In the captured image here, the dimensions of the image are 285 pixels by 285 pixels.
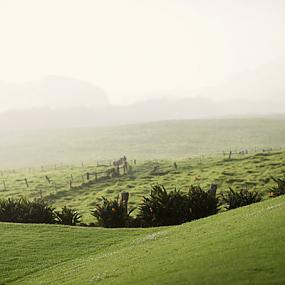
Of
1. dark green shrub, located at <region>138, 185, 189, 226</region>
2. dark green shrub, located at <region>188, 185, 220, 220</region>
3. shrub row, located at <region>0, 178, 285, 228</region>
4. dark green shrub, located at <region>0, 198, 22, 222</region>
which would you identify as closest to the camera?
dark green shrub, located at <region>138, 185, 189, 226</region>

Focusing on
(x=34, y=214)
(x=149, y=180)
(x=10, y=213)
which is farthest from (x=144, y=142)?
(x=34, y=214)

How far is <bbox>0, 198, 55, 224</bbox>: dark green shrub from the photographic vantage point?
28.8 m

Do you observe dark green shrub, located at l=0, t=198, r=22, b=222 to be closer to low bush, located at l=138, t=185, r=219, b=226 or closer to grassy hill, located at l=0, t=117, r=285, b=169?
low bush, located at l=138, t=185, r=219, b=226

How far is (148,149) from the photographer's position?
124750 millimetres

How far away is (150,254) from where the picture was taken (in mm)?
15352

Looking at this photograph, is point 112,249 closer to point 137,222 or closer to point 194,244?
point 194,244

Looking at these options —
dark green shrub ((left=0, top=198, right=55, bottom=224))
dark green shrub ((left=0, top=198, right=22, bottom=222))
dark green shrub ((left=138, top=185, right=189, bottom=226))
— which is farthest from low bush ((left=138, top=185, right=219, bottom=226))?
dark green shrub ((left=0, top=198, right=22, bottom=222))

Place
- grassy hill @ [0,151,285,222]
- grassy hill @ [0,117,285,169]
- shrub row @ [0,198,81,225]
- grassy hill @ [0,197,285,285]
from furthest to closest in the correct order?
grassy hill @ [0,117,285,169]
grassy hill @ [0,151,285,222]
shrub row @ [0,198,81,225]
grassy hill @ [0,197,285,285]

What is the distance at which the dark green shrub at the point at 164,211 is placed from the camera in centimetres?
2647

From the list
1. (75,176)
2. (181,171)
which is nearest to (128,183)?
(181,171)

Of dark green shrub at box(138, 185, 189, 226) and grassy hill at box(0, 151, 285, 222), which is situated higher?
dark green shrub at box(138, 185, 189, 226)

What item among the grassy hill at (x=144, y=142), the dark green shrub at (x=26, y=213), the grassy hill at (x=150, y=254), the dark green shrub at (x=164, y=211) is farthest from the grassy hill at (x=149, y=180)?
the grassy hill at (x=144, y=142)

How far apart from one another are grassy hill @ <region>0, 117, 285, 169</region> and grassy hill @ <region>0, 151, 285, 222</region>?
40.7 metres

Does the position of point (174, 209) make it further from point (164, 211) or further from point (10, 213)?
point (10, 213)
